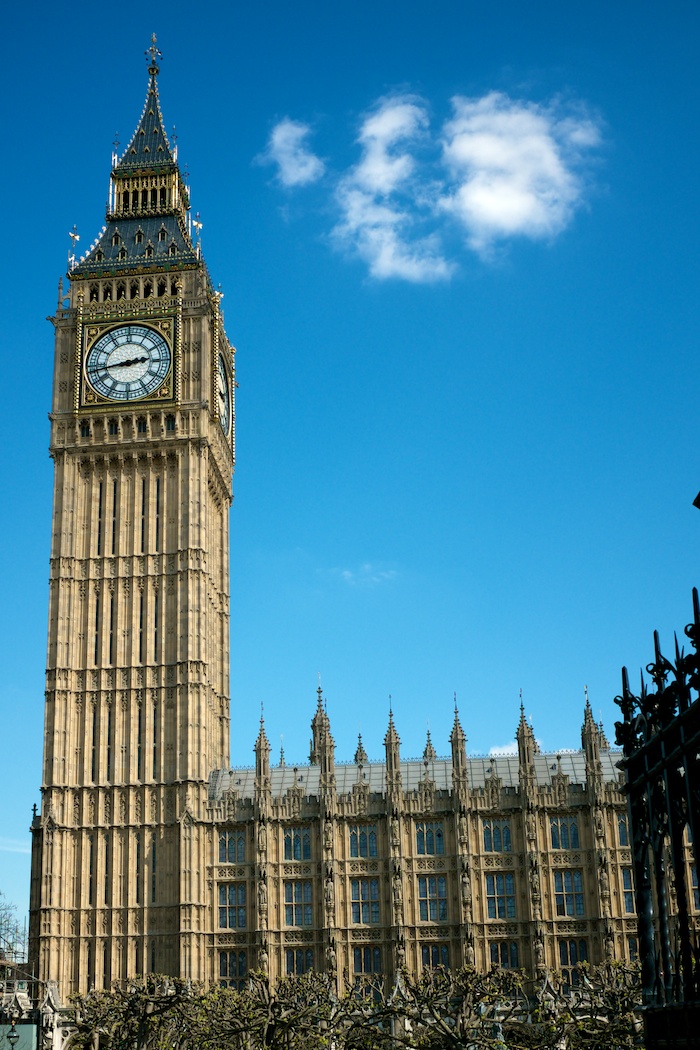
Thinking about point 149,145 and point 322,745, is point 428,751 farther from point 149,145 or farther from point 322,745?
point 149,145

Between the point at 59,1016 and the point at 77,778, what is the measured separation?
1458 centimetres

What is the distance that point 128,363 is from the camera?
89.9 m

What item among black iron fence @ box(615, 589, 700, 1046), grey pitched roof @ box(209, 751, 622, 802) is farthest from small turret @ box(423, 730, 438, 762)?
black iron fence @ box(615, 589, 700, 1046)

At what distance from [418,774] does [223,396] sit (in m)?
33.1

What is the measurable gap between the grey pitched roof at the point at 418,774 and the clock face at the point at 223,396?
89.0 ft

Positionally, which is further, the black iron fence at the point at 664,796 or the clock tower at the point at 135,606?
the clock tower at the point at 135,606

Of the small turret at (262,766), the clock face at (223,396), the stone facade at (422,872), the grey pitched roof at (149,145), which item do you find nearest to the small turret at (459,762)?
the stone facade at (422,872)

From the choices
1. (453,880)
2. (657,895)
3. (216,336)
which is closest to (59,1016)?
(453,880)

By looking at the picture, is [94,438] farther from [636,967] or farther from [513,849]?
[636,967]

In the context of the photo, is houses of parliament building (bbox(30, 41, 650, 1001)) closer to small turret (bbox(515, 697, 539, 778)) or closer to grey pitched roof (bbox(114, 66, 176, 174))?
small turret (bbox(515, 697, 539, 778))

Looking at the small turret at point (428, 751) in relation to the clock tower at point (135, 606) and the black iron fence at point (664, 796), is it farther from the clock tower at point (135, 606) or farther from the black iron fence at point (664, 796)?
the black iron fence at point (664, 796)

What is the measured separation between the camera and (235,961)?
255 feet

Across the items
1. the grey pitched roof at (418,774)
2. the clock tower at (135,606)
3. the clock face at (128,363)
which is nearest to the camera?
the clock tower at (135,606)

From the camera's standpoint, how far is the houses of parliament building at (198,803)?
76812 mm
